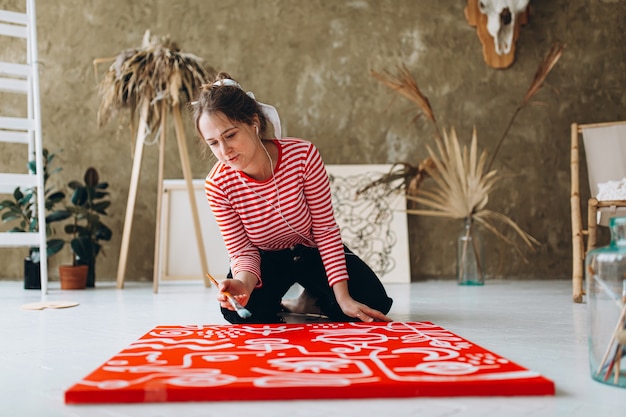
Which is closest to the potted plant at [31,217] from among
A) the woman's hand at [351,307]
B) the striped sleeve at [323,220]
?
the striped sleeve at [323,220]

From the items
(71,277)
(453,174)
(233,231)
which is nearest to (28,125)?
(71,277)

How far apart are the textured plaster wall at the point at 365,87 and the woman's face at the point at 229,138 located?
209cm

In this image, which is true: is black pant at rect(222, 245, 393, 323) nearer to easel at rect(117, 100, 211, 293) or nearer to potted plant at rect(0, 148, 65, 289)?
easel at rect(117, 100, 211, 293)

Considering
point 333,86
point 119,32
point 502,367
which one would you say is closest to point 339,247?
point 502,367

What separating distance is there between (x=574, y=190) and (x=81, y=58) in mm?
2960

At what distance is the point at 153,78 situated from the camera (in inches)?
126

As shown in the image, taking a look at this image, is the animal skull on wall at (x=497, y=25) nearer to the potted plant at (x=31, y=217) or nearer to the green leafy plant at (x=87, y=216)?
the green leafy plant at (x=87, y=216)

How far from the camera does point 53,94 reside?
3.89 m

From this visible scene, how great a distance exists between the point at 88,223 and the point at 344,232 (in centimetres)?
149

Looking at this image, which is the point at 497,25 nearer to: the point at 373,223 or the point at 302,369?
the point at 373,223

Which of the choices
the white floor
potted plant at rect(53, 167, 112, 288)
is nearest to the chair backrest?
the white floor

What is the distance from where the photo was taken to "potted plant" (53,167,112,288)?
11.5 ft

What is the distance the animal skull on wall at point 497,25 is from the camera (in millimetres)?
3686

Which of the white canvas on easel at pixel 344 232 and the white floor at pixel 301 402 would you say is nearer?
the white floor at pixel 301 402
